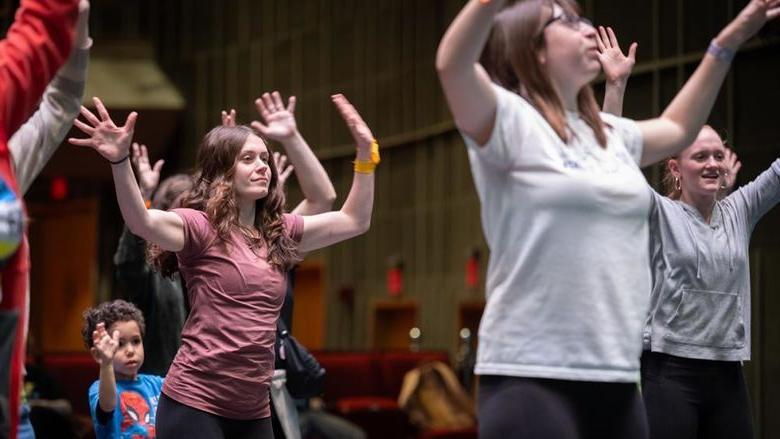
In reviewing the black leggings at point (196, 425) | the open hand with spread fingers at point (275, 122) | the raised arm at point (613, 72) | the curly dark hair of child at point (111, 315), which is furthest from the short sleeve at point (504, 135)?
the curly dark hair of child at point (111, 315)

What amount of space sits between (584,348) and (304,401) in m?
2.69

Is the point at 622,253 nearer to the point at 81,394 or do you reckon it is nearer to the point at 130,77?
the point at 81,394

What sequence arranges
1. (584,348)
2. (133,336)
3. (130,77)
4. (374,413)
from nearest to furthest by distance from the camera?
(584,348) < (133,336) < (374,413) < (130,77)

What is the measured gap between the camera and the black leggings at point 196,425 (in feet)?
12.0

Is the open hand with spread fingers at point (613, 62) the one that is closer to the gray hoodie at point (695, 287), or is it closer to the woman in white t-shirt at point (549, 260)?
the gray hoodie at point (695, 287)

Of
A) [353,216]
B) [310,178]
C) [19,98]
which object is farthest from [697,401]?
[19,98]

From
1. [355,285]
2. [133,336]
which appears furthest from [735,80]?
[355,285]

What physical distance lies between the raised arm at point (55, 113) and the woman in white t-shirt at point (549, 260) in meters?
0.86

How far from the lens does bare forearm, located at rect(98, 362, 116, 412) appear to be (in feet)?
13.7

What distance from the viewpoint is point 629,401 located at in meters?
2.73

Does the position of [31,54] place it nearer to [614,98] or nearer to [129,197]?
[129,197]

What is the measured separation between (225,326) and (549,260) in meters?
1.35

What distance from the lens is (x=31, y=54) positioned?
103 inches

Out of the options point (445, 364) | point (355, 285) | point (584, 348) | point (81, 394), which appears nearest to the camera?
point (584, 348)
